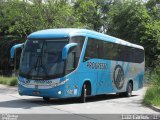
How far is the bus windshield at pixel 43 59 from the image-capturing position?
59.9 feet

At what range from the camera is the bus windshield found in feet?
59.9

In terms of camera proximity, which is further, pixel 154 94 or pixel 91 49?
pixel 154 94

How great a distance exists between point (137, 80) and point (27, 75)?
11.8m

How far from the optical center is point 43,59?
1855 centimetres

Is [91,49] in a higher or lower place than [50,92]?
higher

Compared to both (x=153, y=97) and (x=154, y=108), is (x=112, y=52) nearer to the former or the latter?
(x=153, y=97)

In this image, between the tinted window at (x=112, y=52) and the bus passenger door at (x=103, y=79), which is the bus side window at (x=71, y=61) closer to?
the tinted window at (x=112, y=52)

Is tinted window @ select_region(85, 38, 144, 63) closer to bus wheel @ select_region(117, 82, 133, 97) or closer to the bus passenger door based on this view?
the bus passenger door

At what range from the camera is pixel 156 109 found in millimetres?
17719

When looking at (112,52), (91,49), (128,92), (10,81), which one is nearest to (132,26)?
(10,81)

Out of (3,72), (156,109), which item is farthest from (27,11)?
(3,72)

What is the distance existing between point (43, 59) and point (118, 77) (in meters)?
7.48

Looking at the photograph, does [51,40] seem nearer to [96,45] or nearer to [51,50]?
[51,50]

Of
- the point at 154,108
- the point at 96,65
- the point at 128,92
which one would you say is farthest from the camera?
the point at 128,92
